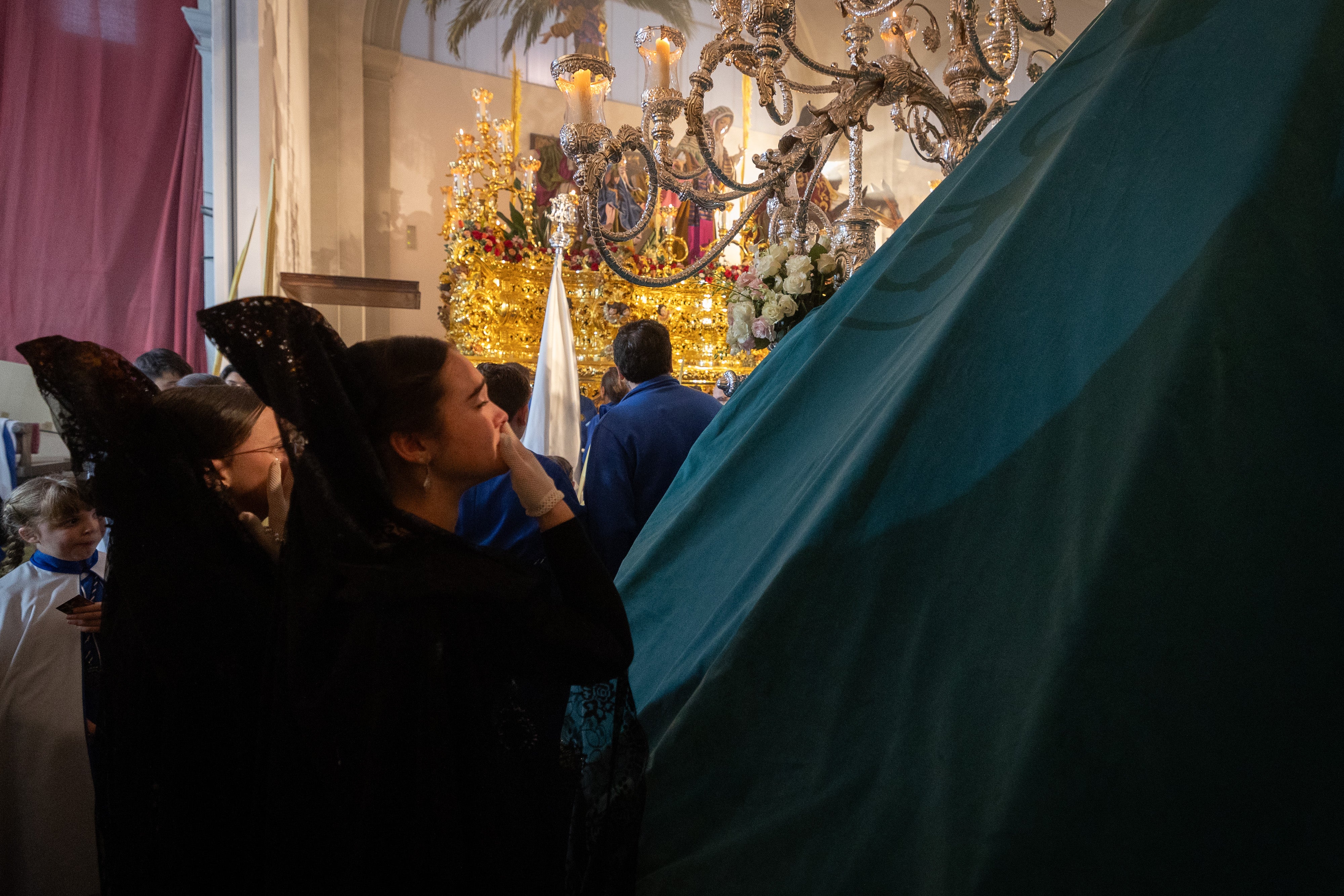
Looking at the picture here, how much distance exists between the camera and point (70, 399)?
99 cm

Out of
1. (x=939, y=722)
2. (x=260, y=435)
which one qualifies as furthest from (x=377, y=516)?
(x=939, y=722)

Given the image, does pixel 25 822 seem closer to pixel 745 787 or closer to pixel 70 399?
pixel 70 399

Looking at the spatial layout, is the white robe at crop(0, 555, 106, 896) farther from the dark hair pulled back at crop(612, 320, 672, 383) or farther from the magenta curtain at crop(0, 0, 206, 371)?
the magenta curtain at crop(0, 0, 206, 371)

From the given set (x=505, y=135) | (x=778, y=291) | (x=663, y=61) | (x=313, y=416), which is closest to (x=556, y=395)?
(x=778, y=291)

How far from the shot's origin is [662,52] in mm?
2189

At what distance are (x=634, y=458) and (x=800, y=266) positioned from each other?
86cm

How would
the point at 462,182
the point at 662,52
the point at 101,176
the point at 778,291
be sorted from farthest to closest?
the point at 462,182, the point at 101,176, the point at 778,291, the point at 662,52

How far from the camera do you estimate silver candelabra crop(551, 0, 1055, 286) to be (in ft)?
6.59

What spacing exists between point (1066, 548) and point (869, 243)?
1.78 metres

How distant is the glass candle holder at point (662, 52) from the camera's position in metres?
2.19

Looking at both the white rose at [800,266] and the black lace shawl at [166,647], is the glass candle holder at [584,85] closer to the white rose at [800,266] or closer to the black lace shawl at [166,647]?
the white rose at [800,266]

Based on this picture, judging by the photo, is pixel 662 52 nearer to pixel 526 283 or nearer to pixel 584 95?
pixel 584 95

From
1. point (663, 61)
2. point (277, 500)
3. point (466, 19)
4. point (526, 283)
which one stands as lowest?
point (277, 500)

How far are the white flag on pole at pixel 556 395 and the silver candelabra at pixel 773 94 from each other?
1675mm
